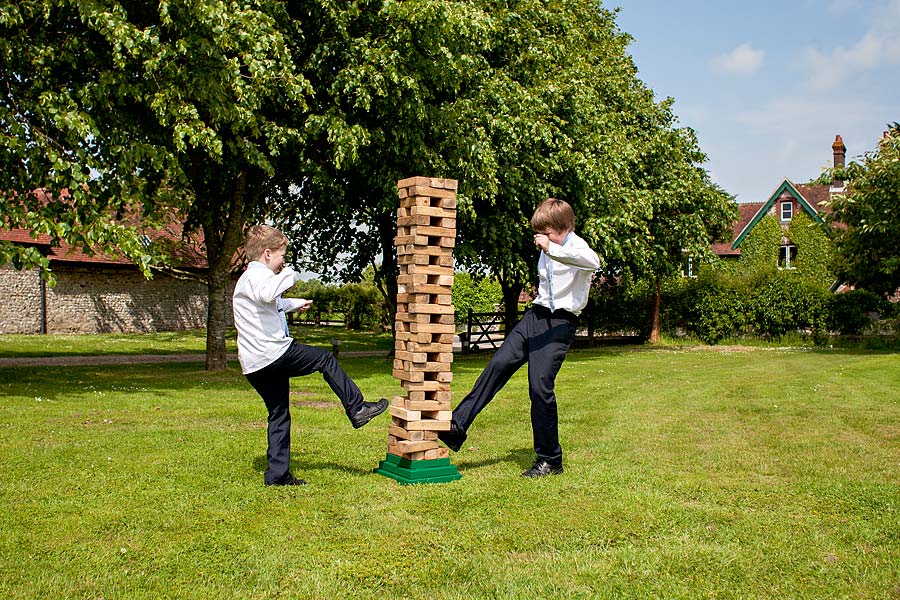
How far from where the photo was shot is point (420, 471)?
235 inches

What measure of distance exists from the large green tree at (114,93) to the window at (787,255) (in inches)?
1614

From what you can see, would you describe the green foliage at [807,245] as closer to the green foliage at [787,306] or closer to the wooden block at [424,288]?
the green foliage at [787,306]

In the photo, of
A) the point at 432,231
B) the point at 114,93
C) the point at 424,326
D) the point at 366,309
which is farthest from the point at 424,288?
the point at 366,309

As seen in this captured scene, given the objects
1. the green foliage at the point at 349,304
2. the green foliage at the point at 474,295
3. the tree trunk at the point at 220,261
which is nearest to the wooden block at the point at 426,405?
the tree trunk at the point at 220,261

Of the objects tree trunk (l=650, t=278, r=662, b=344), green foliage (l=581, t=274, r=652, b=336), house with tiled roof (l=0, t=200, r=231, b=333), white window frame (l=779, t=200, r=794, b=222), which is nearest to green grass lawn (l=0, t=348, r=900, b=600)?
house with tiled roof (l=0, t=200, r=231, b=333)

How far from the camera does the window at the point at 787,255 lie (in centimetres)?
4788

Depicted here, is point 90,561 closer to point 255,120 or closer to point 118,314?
point 255,120

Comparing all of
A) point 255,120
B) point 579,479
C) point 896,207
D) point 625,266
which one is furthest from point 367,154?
point 896,207

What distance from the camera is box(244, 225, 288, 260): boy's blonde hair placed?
19.4 feet

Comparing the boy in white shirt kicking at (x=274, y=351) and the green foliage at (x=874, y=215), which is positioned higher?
the green foliage at (x=874, y=215)

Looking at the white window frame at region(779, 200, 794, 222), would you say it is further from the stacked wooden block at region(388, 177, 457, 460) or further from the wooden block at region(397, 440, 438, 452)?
the wooden block at region(397, 440, 438, 452)

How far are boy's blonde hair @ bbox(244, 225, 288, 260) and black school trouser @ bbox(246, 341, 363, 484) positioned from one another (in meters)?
0.74

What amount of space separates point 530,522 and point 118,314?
31686 mm

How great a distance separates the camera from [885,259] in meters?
23.9
